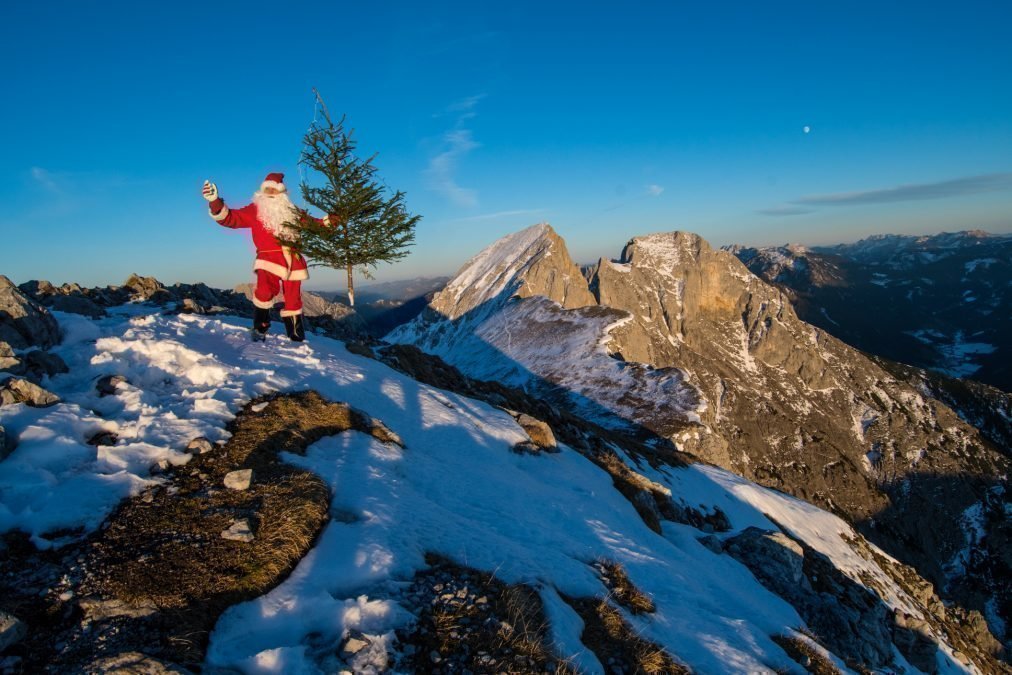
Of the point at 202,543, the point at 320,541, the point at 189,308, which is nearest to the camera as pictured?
the point at 202,543

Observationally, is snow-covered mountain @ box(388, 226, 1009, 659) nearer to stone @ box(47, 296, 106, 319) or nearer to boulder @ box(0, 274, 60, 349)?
stone @ box(47, 296, 106, 319)

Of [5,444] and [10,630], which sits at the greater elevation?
[5,444]

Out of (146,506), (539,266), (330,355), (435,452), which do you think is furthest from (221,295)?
(539,266)

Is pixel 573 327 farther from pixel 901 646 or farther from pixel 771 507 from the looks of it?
pixel 901 646

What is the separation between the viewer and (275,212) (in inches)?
551

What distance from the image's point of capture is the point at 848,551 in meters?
31.5

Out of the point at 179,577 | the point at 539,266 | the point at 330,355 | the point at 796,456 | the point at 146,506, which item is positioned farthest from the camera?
the point at 539,266

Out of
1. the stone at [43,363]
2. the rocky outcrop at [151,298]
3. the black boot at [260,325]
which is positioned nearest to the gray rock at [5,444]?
the stone at [43,363]

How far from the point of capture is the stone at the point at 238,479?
7.31m

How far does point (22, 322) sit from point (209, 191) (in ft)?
16.7

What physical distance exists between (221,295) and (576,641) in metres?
29.3

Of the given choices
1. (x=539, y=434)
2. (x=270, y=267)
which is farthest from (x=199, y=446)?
(x=539, y=434)

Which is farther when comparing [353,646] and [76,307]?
[76,307]

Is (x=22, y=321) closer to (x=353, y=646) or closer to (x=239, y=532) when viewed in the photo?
(x=239, y=532)
